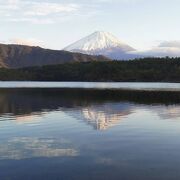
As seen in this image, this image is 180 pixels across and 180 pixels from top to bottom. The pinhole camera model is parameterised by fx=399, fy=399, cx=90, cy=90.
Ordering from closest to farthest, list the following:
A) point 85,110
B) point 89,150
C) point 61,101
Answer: point 89,150 < point 85,110 < point 61,101

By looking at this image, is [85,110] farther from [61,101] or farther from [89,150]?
[89,150]

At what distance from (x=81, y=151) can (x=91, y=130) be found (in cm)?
1322

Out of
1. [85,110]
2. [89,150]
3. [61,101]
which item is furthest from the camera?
[61,101]

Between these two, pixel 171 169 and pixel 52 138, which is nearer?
pixel 171 169

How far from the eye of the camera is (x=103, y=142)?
38.0 metres

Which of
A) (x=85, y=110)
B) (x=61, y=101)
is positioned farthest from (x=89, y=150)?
(x=61, y=101)

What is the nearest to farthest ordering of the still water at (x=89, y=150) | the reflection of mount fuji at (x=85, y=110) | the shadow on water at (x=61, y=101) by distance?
the still water at (x=89, y=150) → the reflection of mount fuji at (x=85, y=110) → the shadow on water at (x=61, y=101)

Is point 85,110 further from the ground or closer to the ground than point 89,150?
closer to the ground

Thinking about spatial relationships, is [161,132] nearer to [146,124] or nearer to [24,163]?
[146,124]

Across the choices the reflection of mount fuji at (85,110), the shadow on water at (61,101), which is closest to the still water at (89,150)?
the reflection of mount fuji at (85,110)

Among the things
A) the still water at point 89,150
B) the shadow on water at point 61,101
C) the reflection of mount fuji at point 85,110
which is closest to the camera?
the still water at point 89,150

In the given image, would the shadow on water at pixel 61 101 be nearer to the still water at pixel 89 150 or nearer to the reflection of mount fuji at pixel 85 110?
the reflection of mount fuji at pixel 85 110

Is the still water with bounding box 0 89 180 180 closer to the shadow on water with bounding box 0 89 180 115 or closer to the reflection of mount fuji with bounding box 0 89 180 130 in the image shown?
the reflection of mount fuji with bounding box 0 89 180 130

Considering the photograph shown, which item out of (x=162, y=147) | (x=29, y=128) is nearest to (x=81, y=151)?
(x=162, y=147)
